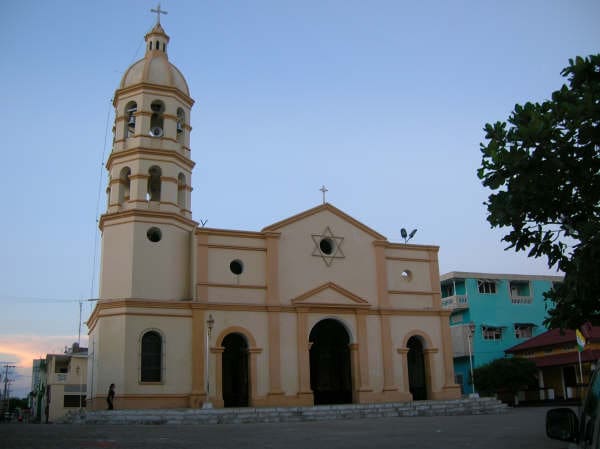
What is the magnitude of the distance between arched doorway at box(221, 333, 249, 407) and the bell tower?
2928 mm

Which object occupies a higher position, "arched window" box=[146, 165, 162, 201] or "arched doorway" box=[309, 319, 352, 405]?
"arched window" box=[146, 165, 162, 201]

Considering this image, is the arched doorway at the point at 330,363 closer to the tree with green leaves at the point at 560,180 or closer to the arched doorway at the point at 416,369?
the arched doorway at the point at 416,369

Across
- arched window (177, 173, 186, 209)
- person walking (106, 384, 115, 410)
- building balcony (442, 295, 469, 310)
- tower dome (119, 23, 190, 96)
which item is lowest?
person walking (106, 384, 115, 410)

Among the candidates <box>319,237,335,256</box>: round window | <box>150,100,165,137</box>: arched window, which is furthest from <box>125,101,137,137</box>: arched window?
<box>319,237,335,256</box>: round window

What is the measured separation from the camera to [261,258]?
2809 centimetres

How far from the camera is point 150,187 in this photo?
1118 inches

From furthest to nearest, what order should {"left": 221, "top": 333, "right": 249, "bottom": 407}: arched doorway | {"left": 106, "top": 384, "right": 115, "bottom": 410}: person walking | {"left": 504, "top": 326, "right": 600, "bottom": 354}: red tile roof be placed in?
1. {"left": 504, "top": 326, "right": 600, "bottom": 354}: red tile roof
2. {"left": 221, "top": 333, "right": 249, "bottom": 407}: arched doorway
3. {"left": 106, "top": 384, "right": 115, "bottom": 410}: person walking

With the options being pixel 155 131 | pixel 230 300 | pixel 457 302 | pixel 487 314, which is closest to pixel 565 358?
pixel 487 314

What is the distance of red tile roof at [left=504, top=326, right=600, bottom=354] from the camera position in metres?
34.0

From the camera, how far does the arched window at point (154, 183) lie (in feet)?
90.6

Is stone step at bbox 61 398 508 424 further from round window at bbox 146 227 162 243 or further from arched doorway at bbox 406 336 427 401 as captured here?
round window at bbox 146 227 162 243

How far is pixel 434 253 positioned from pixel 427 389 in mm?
6535

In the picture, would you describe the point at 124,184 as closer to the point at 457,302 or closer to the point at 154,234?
the point at 154,234

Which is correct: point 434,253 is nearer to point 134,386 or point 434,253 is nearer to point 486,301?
point 486,301
